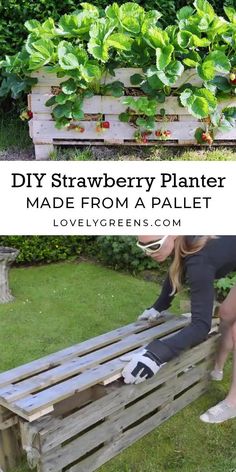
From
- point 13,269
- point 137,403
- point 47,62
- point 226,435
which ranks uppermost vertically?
point 47,62

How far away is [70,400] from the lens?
2457 mm

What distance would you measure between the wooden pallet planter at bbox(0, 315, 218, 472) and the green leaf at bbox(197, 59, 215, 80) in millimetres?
3217

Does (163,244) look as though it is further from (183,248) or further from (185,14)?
(185,14)

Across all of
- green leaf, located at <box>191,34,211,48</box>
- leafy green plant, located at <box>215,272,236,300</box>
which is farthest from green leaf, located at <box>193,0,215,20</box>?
leafy green plant, located at <box>215,272,236,300</box>

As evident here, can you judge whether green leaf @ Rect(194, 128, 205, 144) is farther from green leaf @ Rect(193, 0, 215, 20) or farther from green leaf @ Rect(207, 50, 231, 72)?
green leaf @ Rect(193, 0, 215, 20)

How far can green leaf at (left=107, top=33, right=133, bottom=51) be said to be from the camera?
508cm

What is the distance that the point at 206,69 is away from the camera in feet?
17.0

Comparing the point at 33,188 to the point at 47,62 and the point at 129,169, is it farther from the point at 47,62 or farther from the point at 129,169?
the point at 47,62

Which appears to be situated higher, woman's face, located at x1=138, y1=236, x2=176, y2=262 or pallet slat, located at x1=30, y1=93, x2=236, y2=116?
pallet slat, located at x1=30, y1=93, x2=236, y2=116

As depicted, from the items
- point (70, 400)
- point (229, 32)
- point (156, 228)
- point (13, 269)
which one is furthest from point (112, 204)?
point (229, 32)

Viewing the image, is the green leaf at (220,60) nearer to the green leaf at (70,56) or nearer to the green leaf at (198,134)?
the green leaf at (198,134)

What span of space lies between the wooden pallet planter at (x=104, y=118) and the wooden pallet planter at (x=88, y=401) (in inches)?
118

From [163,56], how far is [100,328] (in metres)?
2.83

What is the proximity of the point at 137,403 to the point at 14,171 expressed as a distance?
175 centimetres
